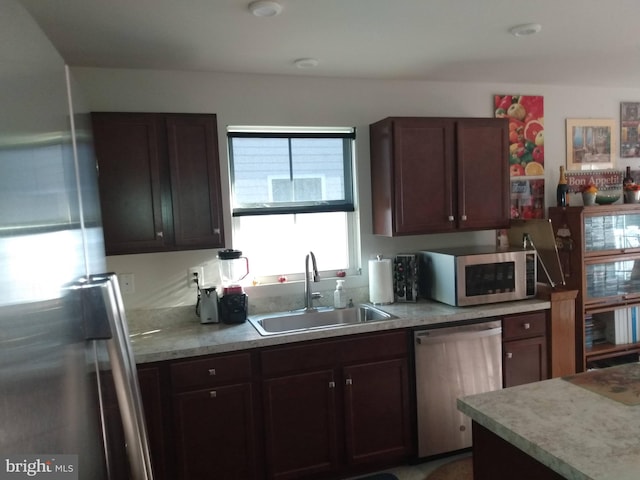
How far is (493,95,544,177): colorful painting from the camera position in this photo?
3529 millimetres

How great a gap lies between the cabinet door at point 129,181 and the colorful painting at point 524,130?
2.55m

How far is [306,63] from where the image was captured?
2.77 meters

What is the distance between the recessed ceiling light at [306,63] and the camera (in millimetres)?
2725

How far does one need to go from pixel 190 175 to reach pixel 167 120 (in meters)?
0.33

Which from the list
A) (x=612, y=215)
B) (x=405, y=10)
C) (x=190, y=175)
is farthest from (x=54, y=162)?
(x=612, y=215)

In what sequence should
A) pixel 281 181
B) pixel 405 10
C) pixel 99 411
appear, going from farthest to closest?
pixel 281 181
pixel 405 10
pixel 99 411

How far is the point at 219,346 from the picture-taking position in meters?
2.39

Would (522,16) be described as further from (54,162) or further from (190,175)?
(54,162)

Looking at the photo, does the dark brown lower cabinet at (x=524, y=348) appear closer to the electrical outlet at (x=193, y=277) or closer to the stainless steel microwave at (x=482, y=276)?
the stainless steel microwave at (x=482, y=276)

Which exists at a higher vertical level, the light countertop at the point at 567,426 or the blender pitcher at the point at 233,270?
the blender pitcher at the point at 233,270

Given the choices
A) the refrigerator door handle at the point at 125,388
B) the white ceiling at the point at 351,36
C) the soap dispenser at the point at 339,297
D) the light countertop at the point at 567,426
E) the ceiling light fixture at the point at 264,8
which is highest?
the white ceiling at the point at 351,36

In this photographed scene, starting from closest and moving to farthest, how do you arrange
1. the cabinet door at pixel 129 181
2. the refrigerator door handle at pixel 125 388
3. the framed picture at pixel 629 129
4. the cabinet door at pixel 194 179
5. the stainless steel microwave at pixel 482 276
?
1. the refrigerator door handle at pixel 125 388
2. the cabinet door at pixel 129 181
3. the cabinet door at pixel 194 179
4. the stainless steel microwave at pixel 482 276
5. the framed picture at pixel 629 129

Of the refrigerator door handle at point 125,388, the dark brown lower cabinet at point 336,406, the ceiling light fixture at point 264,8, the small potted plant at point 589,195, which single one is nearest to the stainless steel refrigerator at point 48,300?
the refrigerator door handle at point 125,388

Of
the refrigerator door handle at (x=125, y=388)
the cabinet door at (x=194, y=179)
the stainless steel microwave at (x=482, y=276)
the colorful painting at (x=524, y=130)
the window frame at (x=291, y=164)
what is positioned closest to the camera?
the refrigerator door handle at (x=125, y=388)
